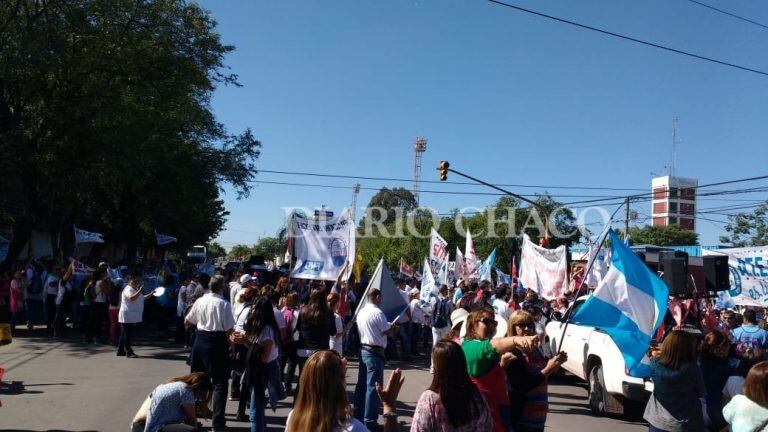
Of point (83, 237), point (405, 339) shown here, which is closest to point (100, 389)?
point (405, 339)

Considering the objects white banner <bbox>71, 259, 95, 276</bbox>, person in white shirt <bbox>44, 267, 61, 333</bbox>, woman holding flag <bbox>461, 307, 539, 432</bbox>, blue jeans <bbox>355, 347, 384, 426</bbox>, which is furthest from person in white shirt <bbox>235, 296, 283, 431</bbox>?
person in white shirt <bbox>44, 267, 61, 333</bbox>

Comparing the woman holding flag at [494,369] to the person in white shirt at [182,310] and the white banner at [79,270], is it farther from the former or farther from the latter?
the white banner at [79,270]

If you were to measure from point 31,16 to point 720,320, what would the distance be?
726 inches

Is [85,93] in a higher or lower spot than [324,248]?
higher

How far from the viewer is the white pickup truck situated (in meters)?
8.19

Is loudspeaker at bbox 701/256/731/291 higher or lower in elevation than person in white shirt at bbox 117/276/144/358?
higher

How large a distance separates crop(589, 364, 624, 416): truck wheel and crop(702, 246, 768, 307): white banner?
8.48 m

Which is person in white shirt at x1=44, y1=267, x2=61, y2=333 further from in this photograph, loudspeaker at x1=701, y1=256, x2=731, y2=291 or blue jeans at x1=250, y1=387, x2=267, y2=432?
loudspeaker at x1=701, y1=256, x2=731, y2=291

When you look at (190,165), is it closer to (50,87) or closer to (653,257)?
(50,87)

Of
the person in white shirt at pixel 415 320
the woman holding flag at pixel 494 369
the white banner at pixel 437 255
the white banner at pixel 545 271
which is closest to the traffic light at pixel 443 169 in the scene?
the white banner at pixel 437 255

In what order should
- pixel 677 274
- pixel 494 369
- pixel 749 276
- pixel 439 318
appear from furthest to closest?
1. pixel 749 276
2. pixel 439 318
3. pixel 677 274
4. pixel 494 369

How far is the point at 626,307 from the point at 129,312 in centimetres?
909

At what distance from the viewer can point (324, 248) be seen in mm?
11992

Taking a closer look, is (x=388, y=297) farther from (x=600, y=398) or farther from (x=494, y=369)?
(x=494, y=369)
